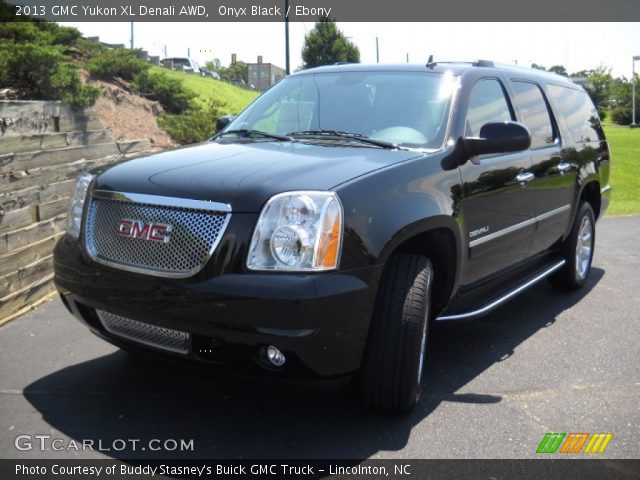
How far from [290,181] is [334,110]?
1465 mm

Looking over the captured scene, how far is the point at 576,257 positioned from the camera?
636cm

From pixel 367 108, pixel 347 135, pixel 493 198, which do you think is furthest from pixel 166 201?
pixel 493 198

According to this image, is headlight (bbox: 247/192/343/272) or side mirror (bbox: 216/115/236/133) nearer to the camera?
headlight (bbox: 247/192/343/272)

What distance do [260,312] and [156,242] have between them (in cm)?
65

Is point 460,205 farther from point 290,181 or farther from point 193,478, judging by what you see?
point 193,478

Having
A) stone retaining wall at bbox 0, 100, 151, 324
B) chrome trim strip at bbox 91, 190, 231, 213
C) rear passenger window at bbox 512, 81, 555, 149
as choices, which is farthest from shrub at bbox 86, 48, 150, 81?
chrome trim strip at bbox 91, 190, 231, 213

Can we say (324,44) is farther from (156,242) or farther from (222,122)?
(156,242)

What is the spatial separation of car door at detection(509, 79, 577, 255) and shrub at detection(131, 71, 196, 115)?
29.9ft

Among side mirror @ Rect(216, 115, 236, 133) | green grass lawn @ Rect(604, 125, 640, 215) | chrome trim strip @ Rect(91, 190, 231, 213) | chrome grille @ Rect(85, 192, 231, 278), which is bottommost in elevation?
green grass lawn @ Rect(604, 125, 640, 215)

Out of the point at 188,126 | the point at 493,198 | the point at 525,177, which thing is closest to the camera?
the point at 493,198

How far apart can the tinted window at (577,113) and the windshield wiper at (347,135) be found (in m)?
2.43

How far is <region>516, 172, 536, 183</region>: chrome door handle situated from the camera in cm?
487

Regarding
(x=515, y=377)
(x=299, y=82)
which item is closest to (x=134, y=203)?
(x=299, y=82)

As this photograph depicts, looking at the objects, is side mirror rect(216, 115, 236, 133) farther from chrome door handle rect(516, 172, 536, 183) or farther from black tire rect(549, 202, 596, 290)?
black tire rect(549, 202, 596, 290)
